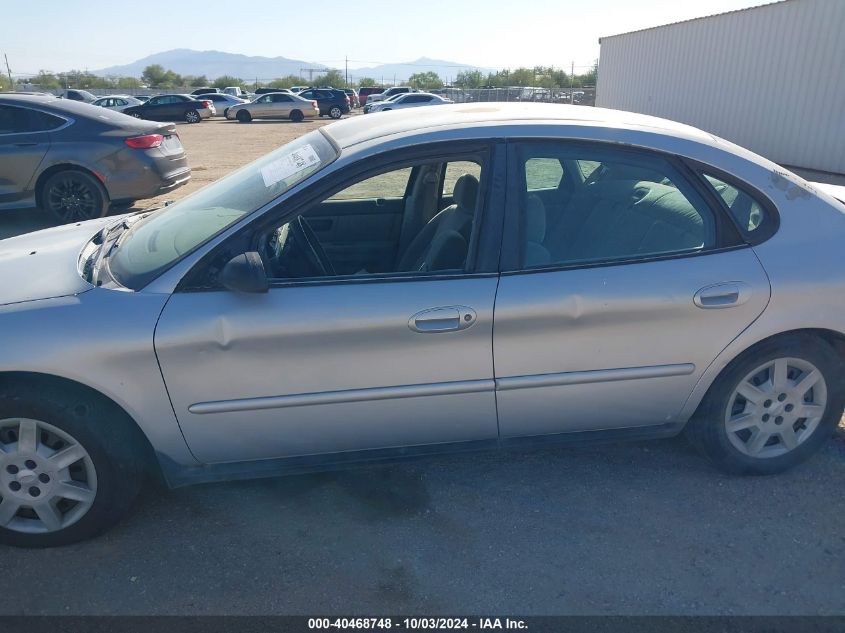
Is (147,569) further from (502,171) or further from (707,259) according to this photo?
(707,259)

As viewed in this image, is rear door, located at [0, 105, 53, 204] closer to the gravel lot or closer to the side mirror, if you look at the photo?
the gravel lot

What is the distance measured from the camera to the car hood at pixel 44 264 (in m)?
2.70

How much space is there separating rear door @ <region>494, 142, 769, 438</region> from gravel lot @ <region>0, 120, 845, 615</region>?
40 cm

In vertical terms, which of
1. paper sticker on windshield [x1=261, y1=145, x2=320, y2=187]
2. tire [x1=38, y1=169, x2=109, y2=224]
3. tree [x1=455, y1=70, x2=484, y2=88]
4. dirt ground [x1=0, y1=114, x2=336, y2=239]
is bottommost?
tree [x1=455, y1=70, x2=484, y2=88]

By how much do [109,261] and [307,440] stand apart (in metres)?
1.20

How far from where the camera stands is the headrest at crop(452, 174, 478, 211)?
300 cm

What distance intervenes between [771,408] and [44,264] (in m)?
3.35

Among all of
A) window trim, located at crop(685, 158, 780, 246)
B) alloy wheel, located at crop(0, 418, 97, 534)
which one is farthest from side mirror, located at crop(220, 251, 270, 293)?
window trim, located at crop(685, 158, 780, 246)

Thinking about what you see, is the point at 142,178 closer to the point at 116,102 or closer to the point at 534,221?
the point at 534,221

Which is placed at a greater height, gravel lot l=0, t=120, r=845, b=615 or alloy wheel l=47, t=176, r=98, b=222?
alloy wheel l=47, t=176, r=98, b=222

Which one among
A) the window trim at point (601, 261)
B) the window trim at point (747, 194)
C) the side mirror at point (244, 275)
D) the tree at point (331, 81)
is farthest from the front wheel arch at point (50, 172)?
the tree at point (331, 81)

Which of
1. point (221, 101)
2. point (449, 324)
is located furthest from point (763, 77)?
point (221, 101)

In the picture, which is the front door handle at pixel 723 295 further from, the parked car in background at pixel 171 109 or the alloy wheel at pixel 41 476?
the parked car in background at pixel 171 109

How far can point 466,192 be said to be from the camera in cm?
309
